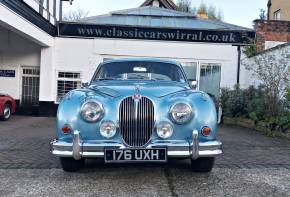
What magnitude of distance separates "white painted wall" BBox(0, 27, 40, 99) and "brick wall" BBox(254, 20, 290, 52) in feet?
31.5

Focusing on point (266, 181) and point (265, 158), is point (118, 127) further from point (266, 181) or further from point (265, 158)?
point (265, 158)

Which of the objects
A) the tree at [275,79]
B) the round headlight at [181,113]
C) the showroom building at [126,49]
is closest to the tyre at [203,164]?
the round headlight at [181,113]

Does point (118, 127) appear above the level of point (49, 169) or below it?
above

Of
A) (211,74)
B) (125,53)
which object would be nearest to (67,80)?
(125,53)

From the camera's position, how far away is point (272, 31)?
1669 centimetres

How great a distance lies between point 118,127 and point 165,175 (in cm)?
106

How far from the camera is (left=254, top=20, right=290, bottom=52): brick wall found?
54.5 ft

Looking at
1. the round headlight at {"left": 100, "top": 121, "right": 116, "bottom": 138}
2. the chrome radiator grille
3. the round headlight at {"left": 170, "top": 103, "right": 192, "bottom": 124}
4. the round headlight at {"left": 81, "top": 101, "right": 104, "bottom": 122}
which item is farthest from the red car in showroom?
the round headlight at {"left": 170, "top": 103, "right": 192, "bottom": 124}

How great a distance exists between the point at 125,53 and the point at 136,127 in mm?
12506

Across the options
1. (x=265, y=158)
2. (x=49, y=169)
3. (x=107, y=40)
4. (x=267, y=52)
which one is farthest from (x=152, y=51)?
(x=49, y=169)

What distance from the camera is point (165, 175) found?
5.23 meters

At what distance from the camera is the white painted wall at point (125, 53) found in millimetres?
16938

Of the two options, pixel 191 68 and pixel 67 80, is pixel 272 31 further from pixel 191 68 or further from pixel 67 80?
pixel 67 80

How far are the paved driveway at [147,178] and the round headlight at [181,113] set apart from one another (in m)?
0.79
